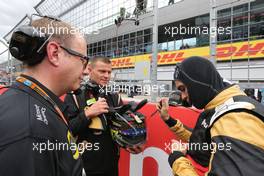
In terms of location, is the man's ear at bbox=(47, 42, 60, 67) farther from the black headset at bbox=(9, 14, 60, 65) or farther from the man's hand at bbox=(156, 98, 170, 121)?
the man's hand at bbox=(156, 98, 170, 121)

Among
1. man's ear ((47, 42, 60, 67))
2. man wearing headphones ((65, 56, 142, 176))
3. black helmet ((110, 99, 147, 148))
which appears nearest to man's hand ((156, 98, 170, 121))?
black helmet ((110, 99, 147, 148))

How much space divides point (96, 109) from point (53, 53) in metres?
1.03

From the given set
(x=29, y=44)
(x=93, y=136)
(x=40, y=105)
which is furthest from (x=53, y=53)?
(x=93, y=136)

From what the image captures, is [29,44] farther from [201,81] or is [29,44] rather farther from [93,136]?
[93,136]

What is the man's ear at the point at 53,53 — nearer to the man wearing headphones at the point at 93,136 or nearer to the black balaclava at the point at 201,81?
the black balaclava at the point at 201,81

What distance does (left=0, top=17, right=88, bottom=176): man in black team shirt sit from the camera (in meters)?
0.80

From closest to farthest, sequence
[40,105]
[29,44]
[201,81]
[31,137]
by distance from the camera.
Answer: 1. [31,137]
2. [40,105]
3. [29,44]
4. [201,81]

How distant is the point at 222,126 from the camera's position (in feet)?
3.82

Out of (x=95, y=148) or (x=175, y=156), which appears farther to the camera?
(x=95, y=148)

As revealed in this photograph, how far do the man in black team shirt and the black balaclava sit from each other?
0.67 meters

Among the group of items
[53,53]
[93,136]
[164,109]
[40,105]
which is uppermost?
[53,53]

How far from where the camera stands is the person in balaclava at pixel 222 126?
1.06m

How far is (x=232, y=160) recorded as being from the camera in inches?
41.9

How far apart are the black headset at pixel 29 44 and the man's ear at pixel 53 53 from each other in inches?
0.8
